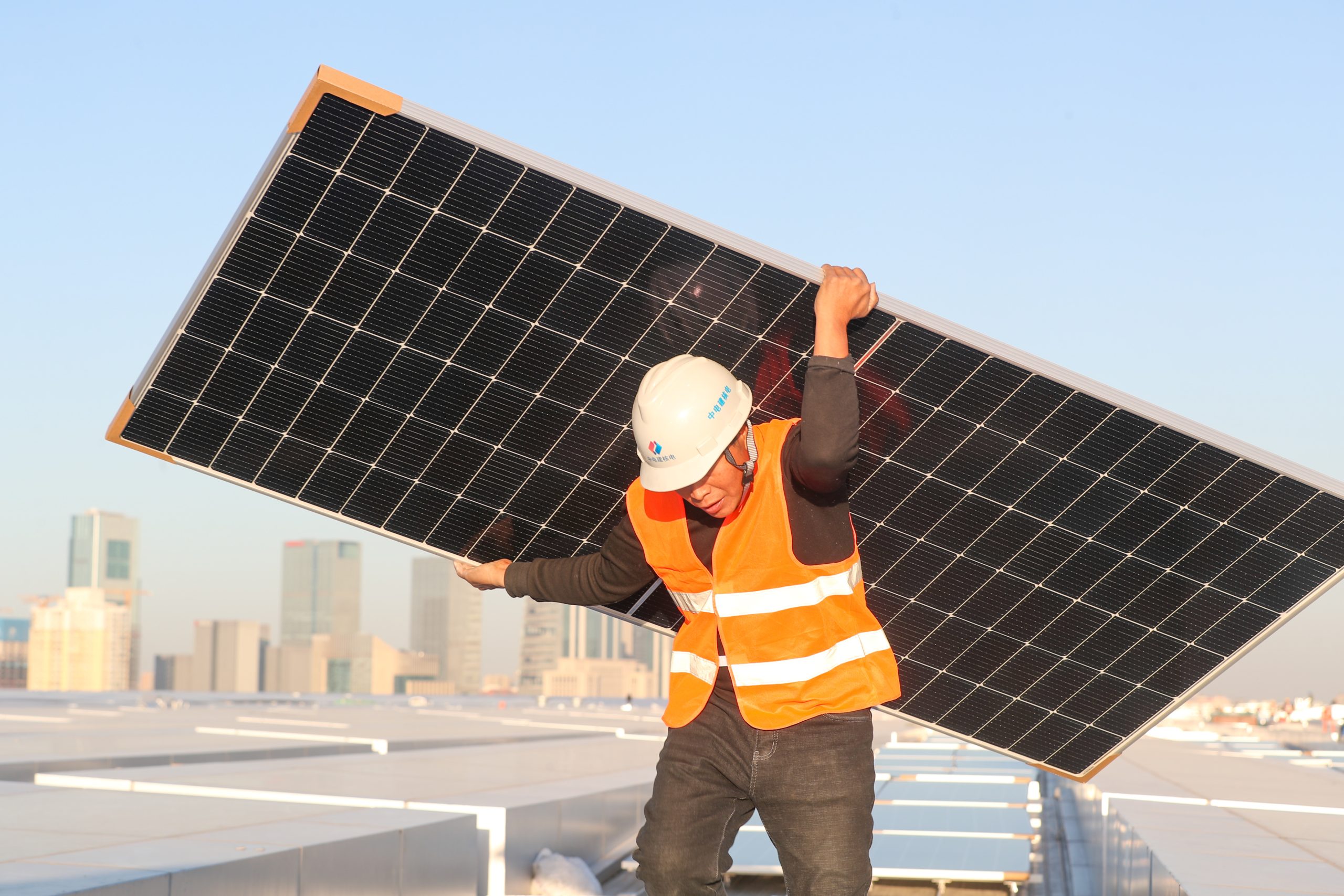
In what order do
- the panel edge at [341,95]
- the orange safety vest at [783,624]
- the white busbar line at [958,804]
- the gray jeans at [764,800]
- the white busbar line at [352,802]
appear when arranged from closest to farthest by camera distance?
1. the gray jeans at [764,800]
2. the orange safety vest at [783,624]
3. the panel edge at [341,95]
4. the white busbar line at [352,802]
5. the white busbar line at [958,804]

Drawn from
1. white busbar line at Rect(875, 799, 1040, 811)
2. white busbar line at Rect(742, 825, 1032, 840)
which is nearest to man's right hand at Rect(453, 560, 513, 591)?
white busbar line at Rect(742, 825, 1032, 840)

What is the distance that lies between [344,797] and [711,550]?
20.2ft

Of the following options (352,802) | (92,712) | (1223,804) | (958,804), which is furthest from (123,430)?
(92,712)

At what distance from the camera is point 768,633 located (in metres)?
5.24

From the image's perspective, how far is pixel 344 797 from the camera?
10.3 meters

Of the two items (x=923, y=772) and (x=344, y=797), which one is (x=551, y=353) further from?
(x=923, y=772)

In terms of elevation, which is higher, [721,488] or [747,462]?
[747,462]

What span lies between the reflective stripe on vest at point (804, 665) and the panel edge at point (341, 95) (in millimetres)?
3559

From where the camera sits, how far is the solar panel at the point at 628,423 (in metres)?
6.85

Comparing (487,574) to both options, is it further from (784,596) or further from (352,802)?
(352,802)

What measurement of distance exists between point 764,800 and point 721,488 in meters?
1.38

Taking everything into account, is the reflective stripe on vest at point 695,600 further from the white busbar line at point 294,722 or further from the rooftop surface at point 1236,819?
the white busbar line at point 294,722

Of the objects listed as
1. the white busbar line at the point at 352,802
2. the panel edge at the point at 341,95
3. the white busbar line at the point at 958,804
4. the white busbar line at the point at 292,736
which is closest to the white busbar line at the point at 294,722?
the white busbar line at the point at 292,736

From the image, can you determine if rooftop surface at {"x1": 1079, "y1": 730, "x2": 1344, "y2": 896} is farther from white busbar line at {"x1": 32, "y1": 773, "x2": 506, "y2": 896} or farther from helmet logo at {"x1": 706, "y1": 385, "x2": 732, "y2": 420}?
white busbar line at {"x1": 32, "y1": 773, "x2": 506, "y2": 896}
